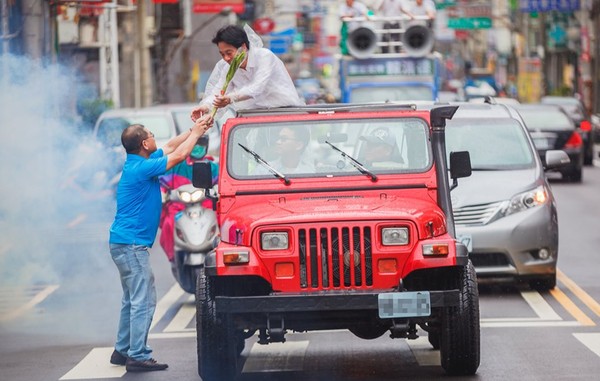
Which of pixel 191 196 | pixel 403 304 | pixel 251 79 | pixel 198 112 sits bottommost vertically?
pixel 403 304

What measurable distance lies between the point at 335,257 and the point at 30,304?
6.30m

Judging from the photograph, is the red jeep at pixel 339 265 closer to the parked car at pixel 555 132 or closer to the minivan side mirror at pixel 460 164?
the minivan side mirror at pixel 460 164

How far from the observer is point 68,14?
127 ft

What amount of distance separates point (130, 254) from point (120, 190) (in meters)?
0.46

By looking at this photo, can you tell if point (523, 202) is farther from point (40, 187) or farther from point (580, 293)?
point (40, 187)

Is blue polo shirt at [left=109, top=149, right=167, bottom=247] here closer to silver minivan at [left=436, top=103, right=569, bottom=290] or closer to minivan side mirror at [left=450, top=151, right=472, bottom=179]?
minivan side mirror at [left=450, top=151, right=472, bottom=179]

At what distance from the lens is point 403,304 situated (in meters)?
9.48

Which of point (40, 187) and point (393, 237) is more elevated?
point (40, 187)

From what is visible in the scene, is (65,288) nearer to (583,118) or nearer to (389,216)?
(389,216)

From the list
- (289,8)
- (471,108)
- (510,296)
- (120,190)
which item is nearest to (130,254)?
(120,190)

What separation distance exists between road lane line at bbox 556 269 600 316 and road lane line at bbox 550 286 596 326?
127 mm

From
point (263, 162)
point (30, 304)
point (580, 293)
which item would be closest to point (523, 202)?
point (580, 293)

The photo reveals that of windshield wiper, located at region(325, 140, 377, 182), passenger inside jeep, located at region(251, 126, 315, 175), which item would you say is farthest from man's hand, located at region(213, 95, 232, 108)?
windshield wiper, located at region(325, 140, 377, 182)

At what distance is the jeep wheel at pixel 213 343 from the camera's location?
9.76m
